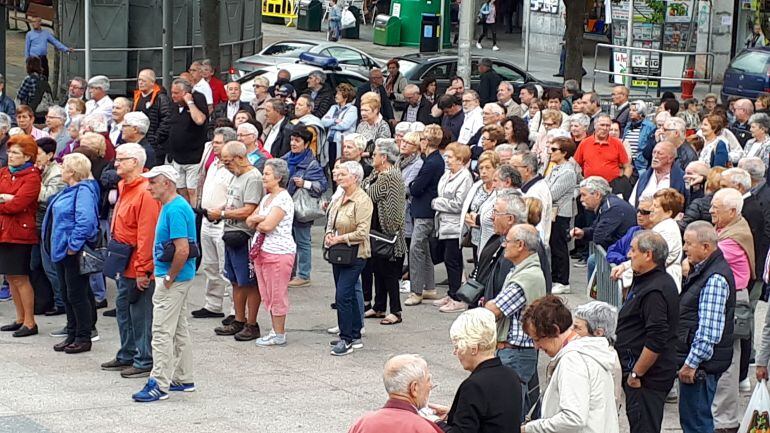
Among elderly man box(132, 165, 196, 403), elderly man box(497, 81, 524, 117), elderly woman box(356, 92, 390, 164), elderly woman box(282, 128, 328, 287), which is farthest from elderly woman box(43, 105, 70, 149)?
elderly man box(497, 81, 524, 117)

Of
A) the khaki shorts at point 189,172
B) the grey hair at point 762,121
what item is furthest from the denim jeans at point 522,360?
the khaki shorts at point 189,172

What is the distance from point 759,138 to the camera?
14516 millimetres

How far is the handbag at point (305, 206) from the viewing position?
42.5 ft

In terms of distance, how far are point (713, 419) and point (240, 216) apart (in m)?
4.48

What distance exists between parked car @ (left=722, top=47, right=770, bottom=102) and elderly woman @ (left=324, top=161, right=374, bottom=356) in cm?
1639

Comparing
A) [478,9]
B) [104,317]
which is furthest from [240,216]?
[478,9]

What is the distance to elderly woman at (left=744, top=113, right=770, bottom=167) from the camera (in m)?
14.4

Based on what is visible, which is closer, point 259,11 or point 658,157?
point 658,157

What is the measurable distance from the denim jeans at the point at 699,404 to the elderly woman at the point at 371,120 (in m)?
6.24

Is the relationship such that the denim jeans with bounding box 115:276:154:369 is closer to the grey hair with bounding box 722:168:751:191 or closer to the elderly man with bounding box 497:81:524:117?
the grey hair with bounding box 722:168:751:191

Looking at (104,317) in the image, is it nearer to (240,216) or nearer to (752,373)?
(240,216)

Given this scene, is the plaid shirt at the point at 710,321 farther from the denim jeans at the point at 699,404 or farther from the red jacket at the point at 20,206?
the red jacket at the point at 20,206

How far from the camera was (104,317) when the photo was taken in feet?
A: 42.1

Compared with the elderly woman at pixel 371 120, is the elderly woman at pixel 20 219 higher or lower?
lower
